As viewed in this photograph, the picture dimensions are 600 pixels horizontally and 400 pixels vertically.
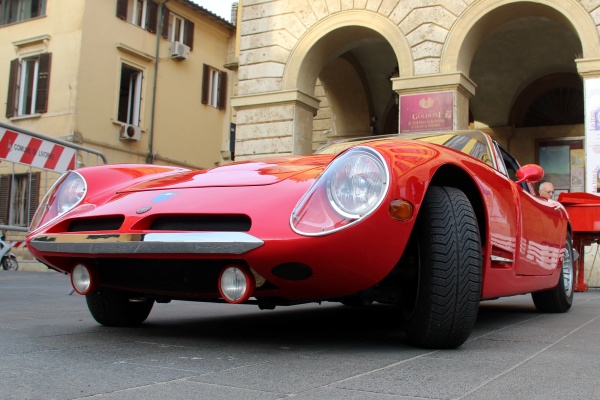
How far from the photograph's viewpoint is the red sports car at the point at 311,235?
7.60 ft

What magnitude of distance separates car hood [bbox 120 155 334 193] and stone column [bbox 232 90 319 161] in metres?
9.86

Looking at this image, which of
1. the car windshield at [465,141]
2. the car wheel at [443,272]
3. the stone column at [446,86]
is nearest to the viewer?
the car wheel at [443,272]

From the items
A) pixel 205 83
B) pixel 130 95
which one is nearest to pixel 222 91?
pixel 205 83

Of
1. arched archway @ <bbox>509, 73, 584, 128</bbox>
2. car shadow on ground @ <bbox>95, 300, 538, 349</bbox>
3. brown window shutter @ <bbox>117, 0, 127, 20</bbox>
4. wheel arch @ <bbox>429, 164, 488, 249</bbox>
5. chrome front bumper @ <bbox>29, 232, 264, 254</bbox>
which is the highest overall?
brown window shutter @ <bbox>117, 0, 127, 20</bbox>

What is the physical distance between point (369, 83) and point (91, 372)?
52.5 ft

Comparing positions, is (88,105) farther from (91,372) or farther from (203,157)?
(91,372)

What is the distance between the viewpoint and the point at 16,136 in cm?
564

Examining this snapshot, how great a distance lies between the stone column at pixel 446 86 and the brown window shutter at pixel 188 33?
13.8 m

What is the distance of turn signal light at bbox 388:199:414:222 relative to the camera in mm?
2338

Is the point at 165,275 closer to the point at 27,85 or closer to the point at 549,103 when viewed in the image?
the point at 549,103

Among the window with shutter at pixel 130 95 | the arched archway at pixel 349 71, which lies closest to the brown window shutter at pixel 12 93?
the window with shutter at pixel 130 95

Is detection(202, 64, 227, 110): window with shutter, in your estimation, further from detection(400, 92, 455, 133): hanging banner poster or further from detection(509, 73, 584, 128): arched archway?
detection(400, 92, 455, 133): hanging banner poster

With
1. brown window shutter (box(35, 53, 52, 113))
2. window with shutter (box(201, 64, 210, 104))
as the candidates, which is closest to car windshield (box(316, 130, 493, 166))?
brown window shutter (box(35, 53, 52, 113))

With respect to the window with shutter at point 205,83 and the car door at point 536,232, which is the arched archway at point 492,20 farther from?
the window with shutter at point 205,83
